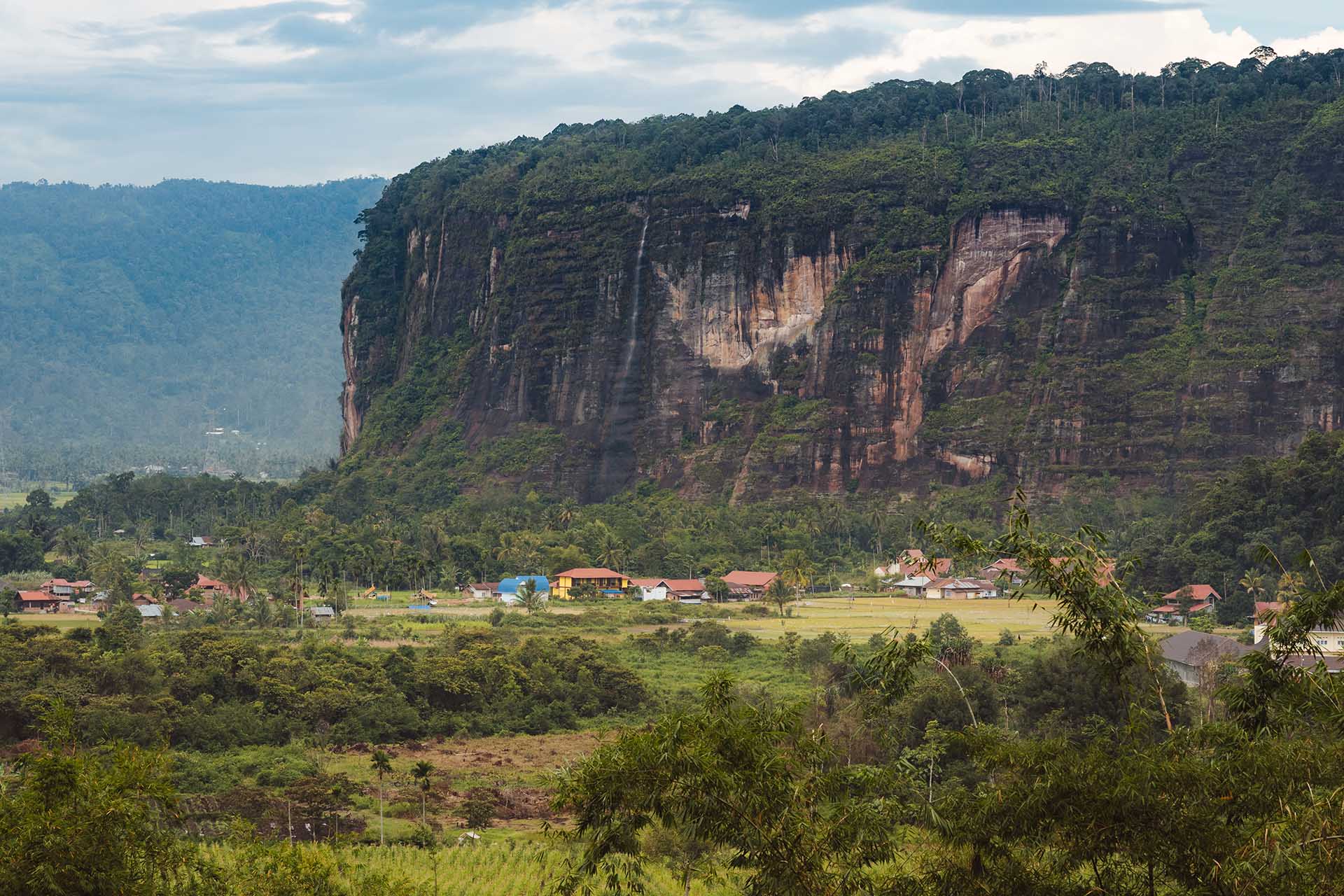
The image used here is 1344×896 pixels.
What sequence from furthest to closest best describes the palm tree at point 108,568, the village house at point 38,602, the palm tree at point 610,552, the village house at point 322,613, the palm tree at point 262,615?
the palm tree at point 610,552
the palm tree at point 108,568
the village house at point 38,602
the village house at point 322,613
the palm tree at point 262,615

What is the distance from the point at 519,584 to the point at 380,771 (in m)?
50.5

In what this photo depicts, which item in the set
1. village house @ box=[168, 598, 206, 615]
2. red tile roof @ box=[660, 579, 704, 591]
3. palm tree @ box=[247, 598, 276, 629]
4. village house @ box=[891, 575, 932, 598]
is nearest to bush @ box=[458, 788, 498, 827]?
palm tree @ box=[247, 598, 276, 629]

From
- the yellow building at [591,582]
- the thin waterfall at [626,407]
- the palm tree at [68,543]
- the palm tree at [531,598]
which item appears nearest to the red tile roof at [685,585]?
the yellow building at [591,582]

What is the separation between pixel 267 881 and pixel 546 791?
21840 millimetres

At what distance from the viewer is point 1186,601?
7369 centimetres

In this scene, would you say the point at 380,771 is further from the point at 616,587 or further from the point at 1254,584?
the point at 616,587

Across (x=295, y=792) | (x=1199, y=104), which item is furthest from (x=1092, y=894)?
(x=1199, y=104)

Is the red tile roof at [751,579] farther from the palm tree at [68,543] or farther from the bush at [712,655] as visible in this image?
the palm tree at [68,543]

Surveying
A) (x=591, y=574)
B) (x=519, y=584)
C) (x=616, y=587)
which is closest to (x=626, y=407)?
(x=591, y=574)

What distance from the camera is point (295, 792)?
4038 cm

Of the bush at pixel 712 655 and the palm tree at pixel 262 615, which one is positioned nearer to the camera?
the bush at pixel 712 655

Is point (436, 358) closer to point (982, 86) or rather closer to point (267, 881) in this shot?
point (982, 86)

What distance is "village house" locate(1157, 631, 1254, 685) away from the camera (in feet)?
162

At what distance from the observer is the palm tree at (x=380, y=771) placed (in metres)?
37.0
